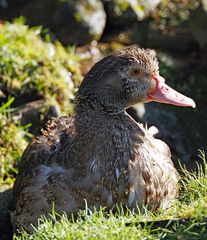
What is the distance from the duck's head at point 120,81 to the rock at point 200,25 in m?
3.27

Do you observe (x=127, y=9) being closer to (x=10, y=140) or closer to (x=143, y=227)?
(x=10, y=140)

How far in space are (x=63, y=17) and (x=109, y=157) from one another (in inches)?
161

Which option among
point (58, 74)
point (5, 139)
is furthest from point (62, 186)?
point (58, 74)

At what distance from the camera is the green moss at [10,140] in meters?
7.59

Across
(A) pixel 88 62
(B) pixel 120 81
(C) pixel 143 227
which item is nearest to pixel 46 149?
(B) pixel 120 81

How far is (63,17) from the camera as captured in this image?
377 inches

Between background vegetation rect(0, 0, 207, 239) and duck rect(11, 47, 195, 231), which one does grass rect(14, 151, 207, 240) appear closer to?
background vegetation rect(0, 0, 207, 239)

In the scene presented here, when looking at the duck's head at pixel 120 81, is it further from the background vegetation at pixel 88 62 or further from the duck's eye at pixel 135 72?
the background vegetation at pixel 88 62

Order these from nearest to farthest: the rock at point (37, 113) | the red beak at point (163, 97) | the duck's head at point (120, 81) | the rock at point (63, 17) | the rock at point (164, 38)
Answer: the duck's head at point (120, 81), the red beak at point (163, 97), the rock at point (37, 113), the rock at point (63, 17), the rock at point (164, 38)

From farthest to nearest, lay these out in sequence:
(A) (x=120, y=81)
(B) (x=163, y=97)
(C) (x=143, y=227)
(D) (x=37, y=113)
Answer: (D) (x=37, y=113) → (B) (x=163, y=97) → (A) (x=120, y=81) → (C) (x=143, y=227)

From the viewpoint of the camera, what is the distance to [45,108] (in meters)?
8.05

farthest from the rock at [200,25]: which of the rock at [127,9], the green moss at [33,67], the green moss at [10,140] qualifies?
the green moss at [10,140]

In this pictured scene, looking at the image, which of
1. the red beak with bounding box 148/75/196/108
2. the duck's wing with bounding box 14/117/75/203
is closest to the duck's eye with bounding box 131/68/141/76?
the red beak with bounding box 148/75/196/108

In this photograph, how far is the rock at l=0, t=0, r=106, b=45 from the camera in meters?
9.56
